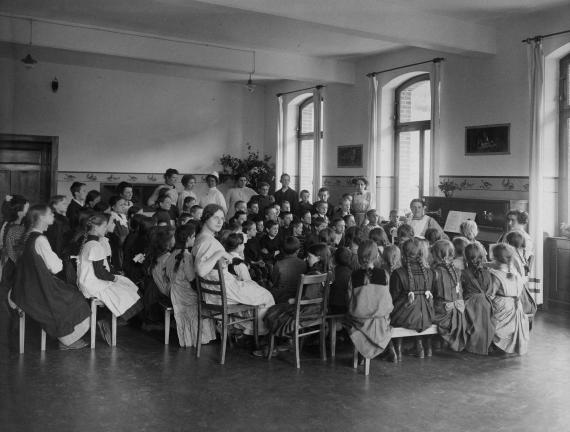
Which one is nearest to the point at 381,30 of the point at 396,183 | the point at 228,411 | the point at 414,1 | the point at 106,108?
the point at 414,1

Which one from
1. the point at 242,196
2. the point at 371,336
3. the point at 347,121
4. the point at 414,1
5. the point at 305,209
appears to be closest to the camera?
the point at 371,336

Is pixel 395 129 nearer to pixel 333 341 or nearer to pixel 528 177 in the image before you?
pixel 528 177

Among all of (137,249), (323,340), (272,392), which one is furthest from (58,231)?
(272,392)

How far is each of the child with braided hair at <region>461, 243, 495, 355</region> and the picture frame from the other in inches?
140

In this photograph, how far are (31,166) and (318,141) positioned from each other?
5.84 meters

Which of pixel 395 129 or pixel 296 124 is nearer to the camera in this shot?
pixel 395 129

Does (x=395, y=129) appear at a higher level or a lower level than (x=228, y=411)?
higher

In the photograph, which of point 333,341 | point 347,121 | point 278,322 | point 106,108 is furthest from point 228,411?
point 106,108

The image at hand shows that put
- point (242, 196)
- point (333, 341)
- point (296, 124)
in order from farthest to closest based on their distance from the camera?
point (296, 124)
point (242, 196)
point (333, 341)

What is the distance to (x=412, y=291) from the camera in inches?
211

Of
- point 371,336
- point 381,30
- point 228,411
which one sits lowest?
point 228,411

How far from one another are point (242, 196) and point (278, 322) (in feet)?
19.2

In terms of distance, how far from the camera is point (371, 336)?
16.9 feet

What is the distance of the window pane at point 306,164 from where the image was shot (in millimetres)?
13523
